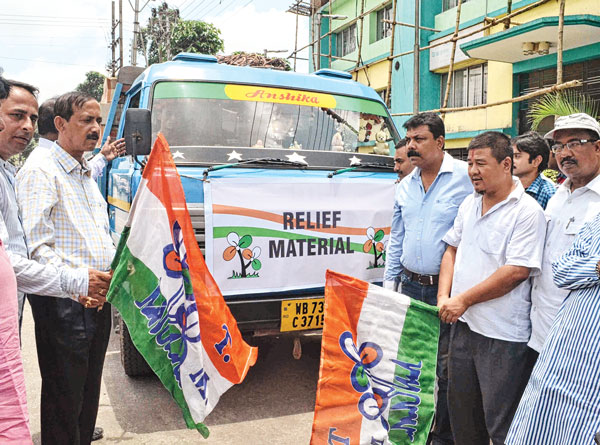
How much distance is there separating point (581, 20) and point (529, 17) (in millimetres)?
2898

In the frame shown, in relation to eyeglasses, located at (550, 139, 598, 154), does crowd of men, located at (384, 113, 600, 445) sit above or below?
below

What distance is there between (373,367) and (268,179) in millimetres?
1646

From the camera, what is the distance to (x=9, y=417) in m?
1.65

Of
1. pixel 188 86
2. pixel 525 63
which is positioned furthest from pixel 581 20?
pixel 188 86

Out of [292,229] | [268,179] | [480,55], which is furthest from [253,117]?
[480,55]

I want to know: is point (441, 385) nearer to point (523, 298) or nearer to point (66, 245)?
point (523, 298)

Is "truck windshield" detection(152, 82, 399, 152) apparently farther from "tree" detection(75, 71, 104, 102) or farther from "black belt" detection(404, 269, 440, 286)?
"tree" detection(75, 71, 104, 102)

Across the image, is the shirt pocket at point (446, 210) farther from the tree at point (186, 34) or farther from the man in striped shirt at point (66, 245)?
the tree at point (186, 34)

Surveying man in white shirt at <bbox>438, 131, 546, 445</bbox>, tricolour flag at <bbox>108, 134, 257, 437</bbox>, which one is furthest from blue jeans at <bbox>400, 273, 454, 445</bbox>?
tricolour flag at <bbox>108, 134, 257, 437</bbox>

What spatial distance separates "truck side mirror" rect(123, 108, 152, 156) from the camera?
3.85 m

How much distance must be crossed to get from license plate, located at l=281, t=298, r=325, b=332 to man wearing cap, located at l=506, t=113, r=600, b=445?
161cm

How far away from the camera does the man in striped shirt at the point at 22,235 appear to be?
7.16 feet

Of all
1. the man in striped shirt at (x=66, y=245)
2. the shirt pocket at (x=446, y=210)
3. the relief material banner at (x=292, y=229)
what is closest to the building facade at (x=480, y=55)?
the relief material banner at (x=292, y=229)

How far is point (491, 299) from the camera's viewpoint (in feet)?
8.39
